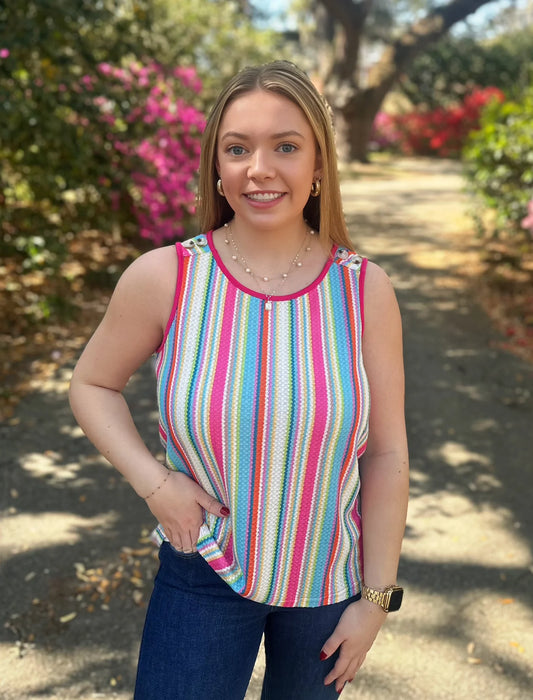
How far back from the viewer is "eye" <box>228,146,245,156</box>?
162cm

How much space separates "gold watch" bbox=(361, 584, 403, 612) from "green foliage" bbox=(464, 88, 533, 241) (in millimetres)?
6261

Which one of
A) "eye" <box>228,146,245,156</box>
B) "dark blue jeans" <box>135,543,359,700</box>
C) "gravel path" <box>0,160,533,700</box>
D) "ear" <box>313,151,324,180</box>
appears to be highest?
"eye" <box>228,146,245,156</box>

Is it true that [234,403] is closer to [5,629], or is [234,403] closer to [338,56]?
[5,629]

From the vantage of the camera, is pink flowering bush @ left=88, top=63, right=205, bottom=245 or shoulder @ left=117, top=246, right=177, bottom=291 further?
pink flowering bush @ left=88, top=63, right=205, bottom=245

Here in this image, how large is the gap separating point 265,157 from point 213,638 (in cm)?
103

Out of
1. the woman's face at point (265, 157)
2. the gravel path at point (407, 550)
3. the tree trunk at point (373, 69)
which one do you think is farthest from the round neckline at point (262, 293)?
the tree trunk at point (373, 69)

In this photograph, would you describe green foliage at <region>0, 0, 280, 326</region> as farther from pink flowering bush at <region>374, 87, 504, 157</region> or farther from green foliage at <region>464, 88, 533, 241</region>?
pink flowering bush at <region>374, 87, 504, 157</region>

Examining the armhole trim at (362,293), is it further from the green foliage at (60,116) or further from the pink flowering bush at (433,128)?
the pink flowering bush at (433,128)

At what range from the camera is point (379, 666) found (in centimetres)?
298

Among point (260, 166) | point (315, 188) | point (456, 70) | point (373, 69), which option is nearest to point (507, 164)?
point (315, 188)

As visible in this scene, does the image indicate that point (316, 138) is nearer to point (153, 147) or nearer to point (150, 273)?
point (150, 273)

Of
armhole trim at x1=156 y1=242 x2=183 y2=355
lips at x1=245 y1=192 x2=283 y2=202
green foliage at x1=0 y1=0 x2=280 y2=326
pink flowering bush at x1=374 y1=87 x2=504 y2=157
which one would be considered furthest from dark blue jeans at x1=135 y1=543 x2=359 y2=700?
pink flowering bush at x1=374 y1=87 x2=504 y2=157

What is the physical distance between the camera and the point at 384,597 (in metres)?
1.66

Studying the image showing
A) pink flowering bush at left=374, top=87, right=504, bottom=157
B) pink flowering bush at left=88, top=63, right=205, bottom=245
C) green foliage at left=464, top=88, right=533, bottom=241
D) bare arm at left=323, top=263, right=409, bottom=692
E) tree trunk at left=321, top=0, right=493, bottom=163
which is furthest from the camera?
pink flowering bush at left=374, top=87, right=504, bottom=157
